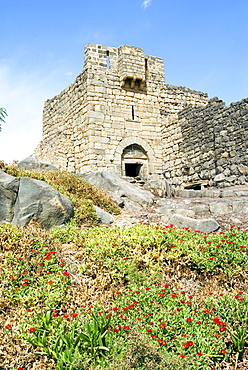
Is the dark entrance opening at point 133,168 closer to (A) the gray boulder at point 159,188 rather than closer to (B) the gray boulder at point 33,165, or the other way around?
(A) the gray boulder at point 159,188

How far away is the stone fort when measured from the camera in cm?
1247

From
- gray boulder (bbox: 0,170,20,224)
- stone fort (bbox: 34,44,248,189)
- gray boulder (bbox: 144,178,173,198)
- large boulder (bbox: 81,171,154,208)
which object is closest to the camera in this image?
gray boulder (bbox: 0,170,20,224)

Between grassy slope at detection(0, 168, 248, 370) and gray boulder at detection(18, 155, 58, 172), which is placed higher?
gray boulder at detection(18, 155, 58, 172)

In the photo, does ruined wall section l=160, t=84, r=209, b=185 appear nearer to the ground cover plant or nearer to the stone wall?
the stone wall

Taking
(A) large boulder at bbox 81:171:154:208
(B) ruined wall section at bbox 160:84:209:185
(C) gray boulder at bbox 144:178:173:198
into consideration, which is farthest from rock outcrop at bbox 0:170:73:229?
(B) ruined wall section at bbox 160:84:209:185

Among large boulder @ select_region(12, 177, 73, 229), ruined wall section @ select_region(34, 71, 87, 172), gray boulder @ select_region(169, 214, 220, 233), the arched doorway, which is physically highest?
ruined wall section @ select_region(34, 71, 87, 172)

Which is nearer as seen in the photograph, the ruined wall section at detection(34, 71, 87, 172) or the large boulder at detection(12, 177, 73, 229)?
the large boulder at detection(12, 177, 73, 229)

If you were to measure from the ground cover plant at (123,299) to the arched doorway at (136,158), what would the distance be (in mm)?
8016

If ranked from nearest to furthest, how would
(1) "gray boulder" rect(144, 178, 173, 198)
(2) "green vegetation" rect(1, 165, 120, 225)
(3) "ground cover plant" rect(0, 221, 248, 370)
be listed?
(3) "ground cover plant" rect(0, 221, 248, 370) < (2) "green vegetation" rect(1, 165, 120, 225) < (1) "gray boulder" rect(144, 178, 173, 198)

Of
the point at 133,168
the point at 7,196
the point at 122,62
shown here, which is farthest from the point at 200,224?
the point at 122,62

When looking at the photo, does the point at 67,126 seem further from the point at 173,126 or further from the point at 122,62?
the point at 173,126

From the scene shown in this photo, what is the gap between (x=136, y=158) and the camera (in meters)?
14.2

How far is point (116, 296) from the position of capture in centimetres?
417

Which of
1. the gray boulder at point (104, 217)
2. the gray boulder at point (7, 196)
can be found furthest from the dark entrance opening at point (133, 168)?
the gray boulder at point (7, 196)
